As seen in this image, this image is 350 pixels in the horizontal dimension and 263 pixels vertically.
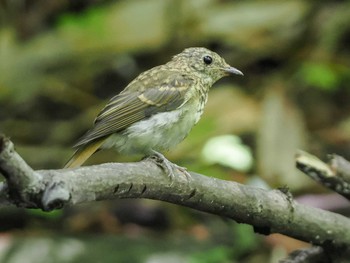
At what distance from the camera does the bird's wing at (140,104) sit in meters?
3.89

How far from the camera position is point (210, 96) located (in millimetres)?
6590

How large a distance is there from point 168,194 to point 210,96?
3547 mm

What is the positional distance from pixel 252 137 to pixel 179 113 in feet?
7.47

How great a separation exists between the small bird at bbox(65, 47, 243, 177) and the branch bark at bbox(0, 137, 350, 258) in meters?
0.52

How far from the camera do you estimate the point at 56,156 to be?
630cm

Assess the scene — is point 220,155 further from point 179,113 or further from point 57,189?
point 57,189

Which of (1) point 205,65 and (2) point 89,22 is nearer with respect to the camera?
(1) point 205,65

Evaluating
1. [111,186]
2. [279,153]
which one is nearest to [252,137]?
[279,153]

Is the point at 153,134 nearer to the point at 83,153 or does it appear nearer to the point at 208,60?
the point at 83,153

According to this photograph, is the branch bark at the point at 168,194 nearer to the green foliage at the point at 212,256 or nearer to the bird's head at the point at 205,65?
the bird's head at the point at 205,65

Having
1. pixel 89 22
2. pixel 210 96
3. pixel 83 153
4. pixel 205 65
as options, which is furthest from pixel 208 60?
pixel 89 22

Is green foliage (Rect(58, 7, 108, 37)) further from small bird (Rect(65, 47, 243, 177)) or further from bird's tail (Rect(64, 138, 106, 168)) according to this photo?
bird's tail (Rect(64, 138, 106, 168))

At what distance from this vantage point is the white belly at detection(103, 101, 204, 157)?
3.89m

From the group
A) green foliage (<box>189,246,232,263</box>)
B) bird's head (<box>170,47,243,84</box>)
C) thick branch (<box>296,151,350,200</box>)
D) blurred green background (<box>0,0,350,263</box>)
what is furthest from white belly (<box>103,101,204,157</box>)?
blurred green background (<box>0,0,350,263</box>)
